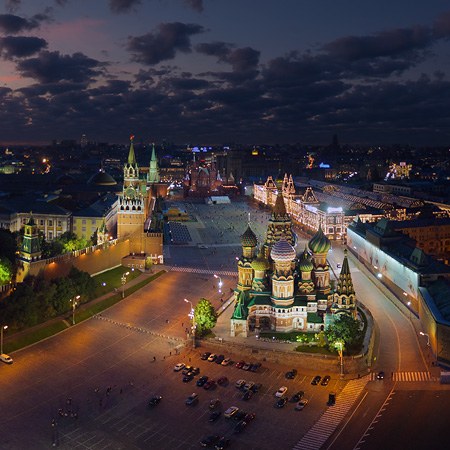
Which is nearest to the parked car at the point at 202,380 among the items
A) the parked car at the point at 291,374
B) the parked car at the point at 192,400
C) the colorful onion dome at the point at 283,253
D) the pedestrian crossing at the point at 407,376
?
the parked car at the point at 192,400

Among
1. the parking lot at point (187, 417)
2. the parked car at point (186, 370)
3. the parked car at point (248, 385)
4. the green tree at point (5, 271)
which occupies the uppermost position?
the green tree at point (5, 271)

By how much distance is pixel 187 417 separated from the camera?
2658 cm

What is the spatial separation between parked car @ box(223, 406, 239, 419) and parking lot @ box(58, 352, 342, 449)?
25cm

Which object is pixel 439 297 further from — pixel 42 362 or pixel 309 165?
pixel 309 165

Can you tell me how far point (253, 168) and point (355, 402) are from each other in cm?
14401

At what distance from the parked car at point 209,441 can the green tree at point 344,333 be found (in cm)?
1076

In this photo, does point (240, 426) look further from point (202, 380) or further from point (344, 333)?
point (344, 333)

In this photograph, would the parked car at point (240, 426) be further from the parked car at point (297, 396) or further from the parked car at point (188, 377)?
the parked car at point (188, 377)

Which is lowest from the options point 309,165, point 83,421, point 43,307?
point 83,421

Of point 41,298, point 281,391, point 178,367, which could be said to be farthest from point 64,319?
point 281,391

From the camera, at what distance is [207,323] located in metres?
35.9

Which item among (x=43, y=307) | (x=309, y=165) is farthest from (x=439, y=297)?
(x=309, y=165)

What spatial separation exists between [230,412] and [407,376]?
1088 cm

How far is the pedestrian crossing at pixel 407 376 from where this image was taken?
30469 mm
